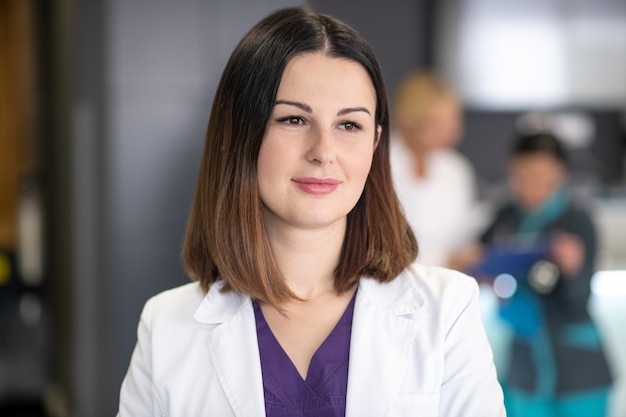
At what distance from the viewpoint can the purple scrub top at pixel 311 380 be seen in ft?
4.69

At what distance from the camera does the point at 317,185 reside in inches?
55.5

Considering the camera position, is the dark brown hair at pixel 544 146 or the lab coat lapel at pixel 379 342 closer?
the lab coat lapel at pixel 379 342

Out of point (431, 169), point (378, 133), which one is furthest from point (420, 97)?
point (378, 133)

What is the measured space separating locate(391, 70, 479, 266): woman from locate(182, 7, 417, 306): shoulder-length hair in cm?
182

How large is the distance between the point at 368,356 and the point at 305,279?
0.59 ft

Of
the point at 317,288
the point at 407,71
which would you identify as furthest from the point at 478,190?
the point at 317,288

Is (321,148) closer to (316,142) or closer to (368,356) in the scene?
(316,142)

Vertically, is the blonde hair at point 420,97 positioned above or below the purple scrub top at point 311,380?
above

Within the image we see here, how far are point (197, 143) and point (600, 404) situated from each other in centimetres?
194

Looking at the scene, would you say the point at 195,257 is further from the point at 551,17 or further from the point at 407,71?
the point at 551,17

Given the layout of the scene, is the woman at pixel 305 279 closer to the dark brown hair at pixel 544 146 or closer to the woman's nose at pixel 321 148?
the woman's nose at pixel 321 148

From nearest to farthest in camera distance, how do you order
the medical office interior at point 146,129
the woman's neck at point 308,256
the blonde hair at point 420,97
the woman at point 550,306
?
the woman's neck at point 308,256, the woman at point 550,306, the blonde hair at point 420,97, the medical office interior at point 146,129

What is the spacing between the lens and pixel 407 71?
561cm

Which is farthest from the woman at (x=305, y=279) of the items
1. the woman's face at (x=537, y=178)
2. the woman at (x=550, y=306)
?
the woman's face at (x=537, y=178)
